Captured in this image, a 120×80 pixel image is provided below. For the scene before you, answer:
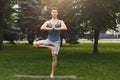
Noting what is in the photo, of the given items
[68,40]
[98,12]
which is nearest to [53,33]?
[98,12]

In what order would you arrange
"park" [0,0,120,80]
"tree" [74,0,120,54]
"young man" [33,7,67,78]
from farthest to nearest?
1. "tree" [74,0,120,54]
2. "park" [0,0,120,80]
3. "young man" [33,7,67,78]

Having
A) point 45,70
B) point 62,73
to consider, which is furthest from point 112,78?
point 45,70

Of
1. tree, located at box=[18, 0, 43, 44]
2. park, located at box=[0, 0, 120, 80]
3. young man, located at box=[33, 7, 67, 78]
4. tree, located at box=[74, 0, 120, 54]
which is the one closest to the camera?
young man, located at box=[33, 7, 67, 78]

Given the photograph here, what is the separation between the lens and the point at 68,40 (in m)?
43.7

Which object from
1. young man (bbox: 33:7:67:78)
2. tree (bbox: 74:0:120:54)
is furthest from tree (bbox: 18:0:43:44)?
young man (bbox: 33:7:67:78)

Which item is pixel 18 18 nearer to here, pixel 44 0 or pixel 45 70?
pixel 44 0

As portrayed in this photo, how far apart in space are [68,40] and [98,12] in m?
21.3

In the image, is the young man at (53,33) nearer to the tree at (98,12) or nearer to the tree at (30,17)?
the tree at (98,12)

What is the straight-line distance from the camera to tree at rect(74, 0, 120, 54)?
22219mm

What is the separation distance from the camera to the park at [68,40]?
14.6 m

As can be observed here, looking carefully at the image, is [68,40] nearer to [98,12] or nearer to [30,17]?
[30,17]

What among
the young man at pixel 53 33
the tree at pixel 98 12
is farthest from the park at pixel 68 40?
the young man at pixel 53 33

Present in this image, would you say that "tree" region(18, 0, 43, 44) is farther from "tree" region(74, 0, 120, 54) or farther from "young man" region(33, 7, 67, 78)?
"young man" region(33, 7, 67, 78)

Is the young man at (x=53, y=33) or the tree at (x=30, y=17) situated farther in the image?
the tree at (x=30, y=17)
